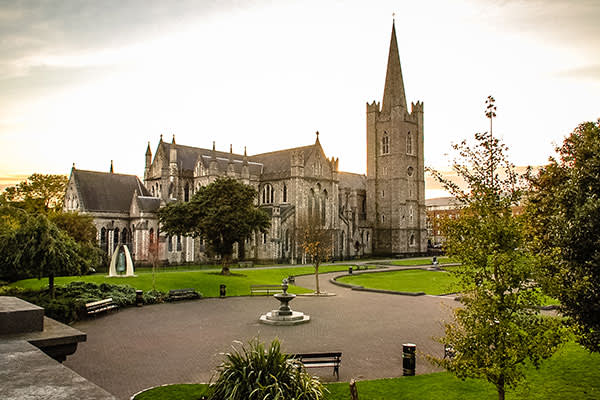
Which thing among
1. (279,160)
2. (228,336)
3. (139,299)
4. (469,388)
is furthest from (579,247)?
(279,160)

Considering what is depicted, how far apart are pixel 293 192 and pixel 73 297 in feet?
151

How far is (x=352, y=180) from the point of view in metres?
98.3

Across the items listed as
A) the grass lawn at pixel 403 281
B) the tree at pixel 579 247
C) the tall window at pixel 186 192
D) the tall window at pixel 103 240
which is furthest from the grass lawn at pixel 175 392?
the tall window at pixel 186 192

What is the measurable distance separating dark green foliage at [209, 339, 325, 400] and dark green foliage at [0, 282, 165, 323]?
14.6 meters

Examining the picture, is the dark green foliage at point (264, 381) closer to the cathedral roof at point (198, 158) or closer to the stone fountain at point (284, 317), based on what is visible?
the stone fountain at point (284, 317)

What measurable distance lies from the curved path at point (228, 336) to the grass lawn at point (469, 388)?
937mm

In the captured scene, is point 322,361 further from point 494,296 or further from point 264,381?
point 494,296

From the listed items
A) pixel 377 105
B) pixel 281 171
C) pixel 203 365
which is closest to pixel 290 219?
pixel 281 171

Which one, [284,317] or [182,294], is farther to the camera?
[182,294]

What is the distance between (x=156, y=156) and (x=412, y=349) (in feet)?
206

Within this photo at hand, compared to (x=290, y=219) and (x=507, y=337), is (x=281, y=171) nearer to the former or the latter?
(x=290, y=219)

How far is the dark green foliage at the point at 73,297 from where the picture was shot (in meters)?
21.7

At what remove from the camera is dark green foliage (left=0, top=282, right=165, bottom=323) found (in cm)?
2167

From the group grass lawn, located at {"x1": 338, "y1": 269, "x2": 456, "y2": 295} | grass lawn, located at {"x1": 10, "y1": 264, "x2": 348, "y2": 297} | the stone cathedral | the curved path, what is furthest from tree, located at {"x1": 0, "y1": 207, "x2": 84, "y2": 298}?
the stone cathedral
